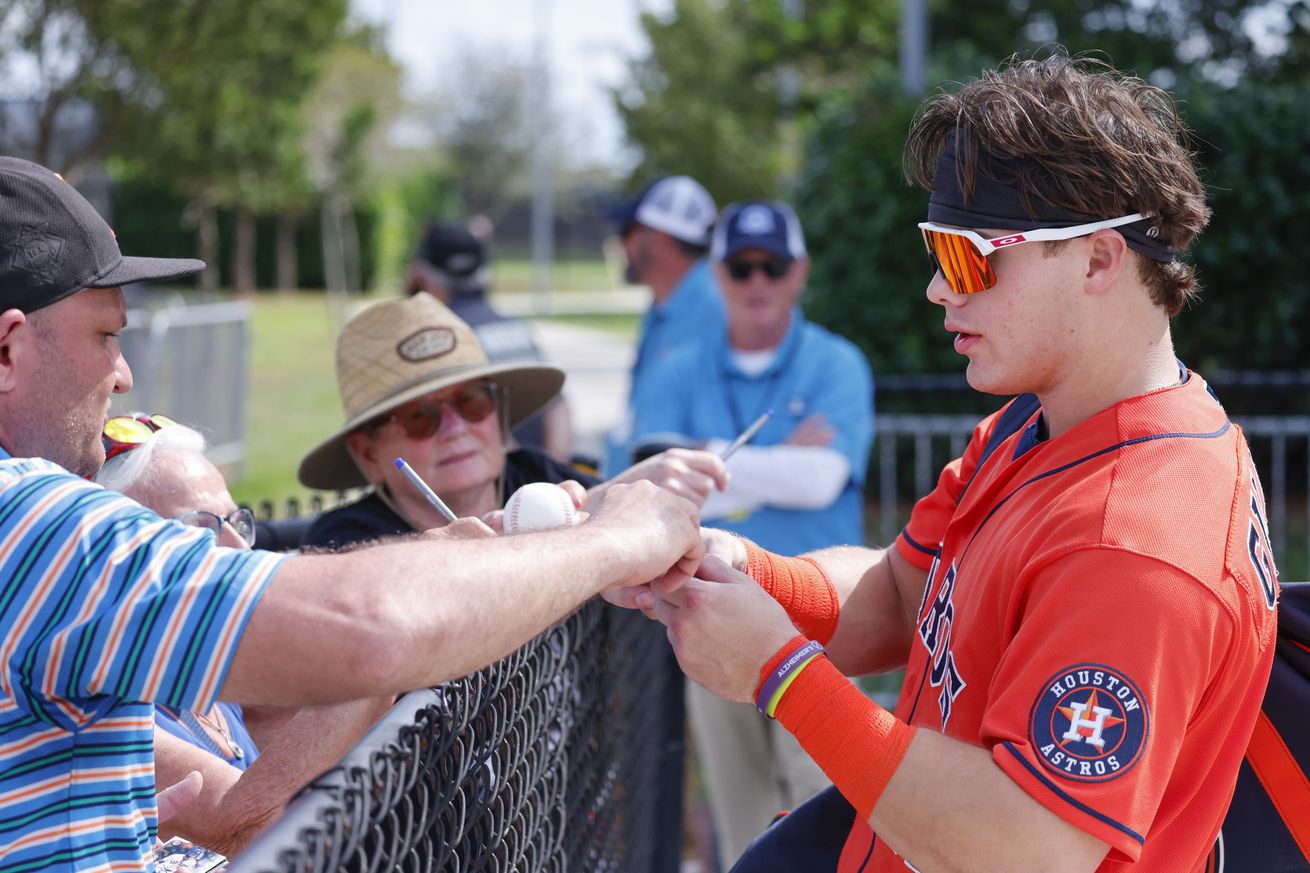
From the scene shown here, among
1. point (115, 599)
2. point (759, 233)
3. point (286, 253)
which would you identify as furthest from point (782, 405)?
point (286, 253)

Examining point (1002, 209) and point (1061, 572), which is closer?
point (1061, 572)

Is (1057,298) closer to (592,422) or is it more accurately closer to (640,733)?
(640,733)

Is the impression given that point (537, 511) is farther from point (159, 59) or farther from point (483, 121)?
point (483, 121)

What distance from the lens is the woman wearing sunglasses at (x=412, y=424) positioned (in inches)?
133

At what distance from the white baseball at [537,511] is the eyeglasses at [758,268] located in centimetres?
268

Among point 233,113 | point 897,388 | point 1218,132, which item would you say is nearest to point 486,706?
point 897,388

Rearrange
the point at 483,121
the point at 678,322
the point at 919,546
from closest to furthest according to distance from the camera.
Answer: the point at 919,546
the point at 678,322
the point at 483,121

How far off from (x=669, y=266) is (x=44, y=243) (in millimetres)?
4581

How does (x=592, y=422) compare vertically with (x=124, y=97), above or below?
below

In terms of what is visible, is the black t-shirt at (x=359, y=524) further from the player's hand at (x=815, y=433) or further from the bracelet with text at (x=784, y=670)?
the bracelet with text at (x=784, y=670)

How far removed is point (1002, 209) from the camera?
1960mm

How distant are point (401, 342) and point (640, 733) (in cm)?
127

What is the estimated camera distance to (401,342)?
11.5 feet

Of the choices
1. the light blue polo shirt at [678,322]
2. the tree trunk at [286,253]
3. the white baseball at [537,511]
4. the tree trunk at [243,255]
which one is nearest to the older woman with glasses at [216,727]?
the white baseball at [537,511]
